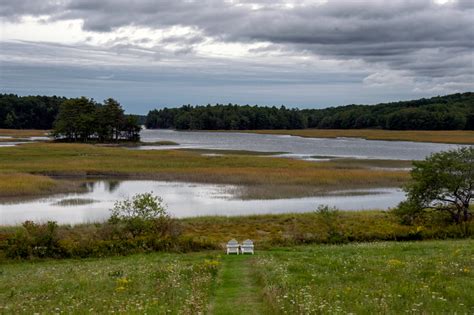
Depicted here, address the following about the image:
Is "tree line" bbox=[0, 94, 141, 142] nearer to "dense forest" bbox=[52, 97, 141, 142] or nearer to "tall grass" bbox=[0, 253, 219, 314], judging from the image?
"dense forest" bbox=[52, 97, 141, 142]

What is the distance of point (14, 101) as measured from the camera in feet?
654

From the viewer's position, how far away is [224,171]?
60938 mm

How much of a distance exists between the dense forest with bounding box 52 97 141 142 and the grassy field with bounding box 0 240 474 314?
368ft

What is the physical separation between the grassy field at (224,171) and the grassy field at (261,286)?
2852 centimetres

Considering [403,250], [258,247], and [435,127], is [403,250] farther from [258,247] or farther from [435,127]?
[435,127]

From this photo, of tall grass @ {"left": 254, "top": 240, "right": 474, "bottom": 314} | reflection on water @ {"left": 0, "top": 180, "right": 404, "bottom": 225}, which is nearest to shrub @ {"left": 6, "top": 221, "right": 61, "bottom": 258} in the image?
tall grass @ {"left": 254, "top": 240, "right": 474, "bottom": 314}

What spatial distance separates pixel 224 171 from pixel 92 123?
7662cm

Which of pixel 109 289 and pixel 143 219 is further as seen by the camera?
pixel 143 219

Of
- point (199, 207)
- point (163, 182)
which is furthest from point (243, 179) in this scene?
point (199, 207)

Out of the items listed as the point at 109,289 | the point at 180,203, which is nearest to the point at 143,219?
the point at 109,289

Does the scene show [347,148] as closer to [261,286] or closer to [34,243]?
[34,243]

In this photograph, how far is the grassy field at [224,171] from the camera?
50.8 meters

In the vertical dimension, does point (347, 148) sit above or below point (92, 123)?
below

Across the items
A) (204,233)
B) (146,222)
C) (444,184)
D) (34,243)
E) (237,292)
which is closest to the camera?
(237,292)
